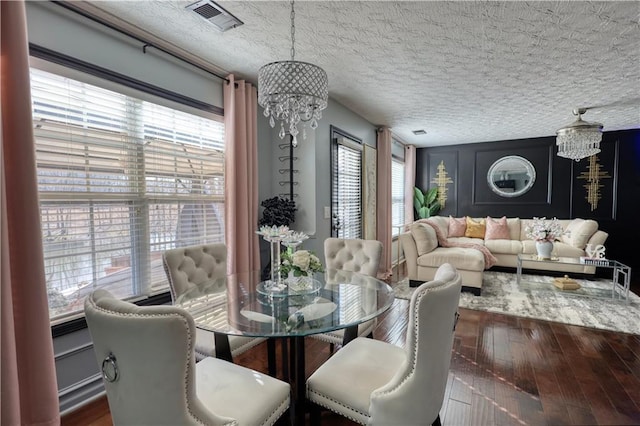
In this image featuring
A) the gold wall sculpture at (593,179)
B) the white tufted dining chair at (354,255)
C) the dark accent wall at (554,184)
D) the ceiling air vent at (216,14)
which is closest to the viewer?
the ceiling air vent at (216,14)

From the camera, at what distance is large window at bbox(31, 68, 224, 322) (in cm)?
179

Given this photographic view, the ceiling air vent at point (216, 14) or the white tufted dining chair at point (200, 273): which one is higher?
the ceiling air vent at point (216, 14)

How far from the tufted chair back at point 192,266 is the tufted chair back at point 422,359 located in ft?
4.53

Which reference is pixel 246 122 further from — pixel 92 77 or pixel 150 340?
pixel 150 340

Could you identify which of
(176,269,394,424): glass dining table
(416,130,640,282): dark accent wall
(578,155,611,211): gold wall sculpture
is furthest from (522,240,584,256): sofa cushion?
(176,269,394,424): glass dining table

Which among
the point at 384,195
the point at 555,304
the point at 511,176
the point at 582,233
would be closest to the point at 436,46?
the point at 384,195

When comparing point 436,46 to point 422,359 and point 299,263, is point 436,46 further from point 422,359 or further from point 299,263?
point 422,359

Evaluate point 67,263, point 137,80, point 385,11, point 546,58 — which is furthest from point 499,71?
point 67,263

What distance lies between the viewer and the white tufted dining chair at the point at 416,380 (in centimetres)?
105

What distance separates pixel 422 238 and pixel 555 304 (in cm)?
165

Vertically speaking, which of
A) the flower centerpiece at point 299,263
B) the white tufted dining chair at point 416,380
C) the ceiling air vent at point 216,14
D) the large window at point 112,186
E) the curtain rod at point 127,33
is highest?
the ceiling air vent at point 216,14

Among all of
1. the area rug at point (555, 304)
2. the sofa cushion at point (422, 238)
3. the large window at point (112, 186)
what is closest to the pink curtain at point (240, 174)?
the large window at point (112, 186)

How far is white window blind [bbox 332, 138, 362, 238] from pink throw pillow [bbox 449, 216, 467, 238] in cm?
255

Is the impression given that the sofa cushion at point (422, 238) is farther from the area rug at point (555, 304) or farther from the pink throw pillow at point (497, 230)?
the pink throw pillow at point (497, 230)
